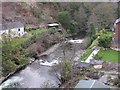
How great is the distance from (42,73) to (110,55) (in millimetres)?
4755

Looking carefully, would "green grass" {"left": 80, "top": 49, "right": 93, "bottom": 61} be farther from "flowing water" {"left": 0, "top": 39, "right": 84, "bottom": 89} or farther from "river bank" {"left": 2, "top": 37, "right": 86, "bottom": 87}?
"river bank" {"left": 2, "top": 37, "right": 86, "bottom": 87}

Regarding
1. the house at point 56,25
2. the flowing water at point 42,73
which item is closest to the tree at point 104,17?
the house at point 56,25

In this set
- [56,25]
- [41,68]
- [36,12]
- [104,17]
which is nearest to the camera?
[41,68]

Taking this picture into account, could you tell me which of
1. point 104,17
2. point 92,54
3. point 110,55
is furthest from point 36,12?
point 110,55

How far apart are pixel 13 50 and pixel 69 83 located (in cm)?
574

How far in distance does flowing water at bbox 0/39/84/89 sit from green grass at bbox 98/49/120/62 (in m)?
1.74

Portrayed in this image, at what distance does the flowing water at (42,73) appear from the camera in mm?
16203

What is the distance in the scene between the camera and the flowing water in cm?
1620

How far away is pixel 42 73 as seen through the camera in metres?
18.1

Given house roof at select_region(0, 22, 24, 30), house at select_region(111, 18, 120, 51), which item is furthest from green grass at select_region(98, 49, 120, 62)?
house roof at select_region(0, 22, 24, 30)

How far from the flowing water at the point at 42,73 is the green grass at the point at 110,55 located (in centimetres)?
174

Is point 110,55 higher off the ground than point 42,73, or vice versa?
point 110,55

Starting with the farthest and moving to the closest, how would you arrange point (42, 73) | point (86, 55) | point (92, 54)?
1. point (86, 55)
2. point (92, 54)
3. point (42, 73)

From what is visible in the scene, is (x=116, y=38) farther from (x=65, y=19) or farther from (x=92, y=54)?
(x=65, y=19)
